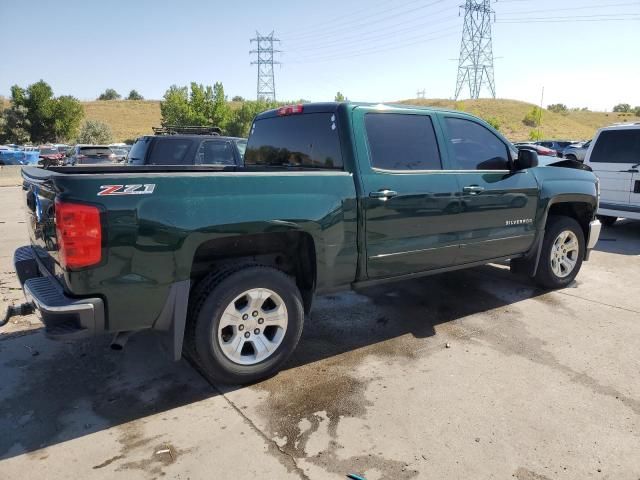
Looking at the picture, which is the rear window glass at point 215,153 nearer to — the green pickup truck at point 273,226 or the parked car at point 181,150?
the parked car at point 181,150

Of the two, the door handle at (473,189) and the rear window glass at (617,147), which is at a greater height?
the rear window glass at (617,147)

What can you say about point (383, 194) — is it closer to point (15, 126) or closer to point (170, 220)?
point (170, 220)

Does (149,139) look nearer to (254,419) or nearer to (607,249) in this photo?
(254,419)

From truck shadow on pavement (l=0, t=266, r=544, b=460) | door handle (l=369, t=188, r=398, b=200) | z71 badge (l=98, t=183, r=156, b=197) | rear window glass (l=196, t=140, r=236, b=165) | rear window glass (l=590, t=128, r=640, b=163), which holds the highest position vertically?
rear window glass (l=590, t=128, r=640, b=163)

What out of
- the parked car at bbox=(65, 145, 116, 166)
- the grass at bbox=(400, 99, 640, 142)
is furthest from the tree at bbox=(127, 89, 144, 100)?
the parked car at bbox=(65, 145, 116, 166)

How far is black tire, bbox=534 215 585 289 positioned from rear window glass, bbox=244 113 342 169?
3.00 metres

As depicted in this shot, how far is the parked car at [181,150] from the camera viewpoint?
8641mm

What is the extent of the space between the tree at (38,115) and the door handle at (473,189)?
53435 mm

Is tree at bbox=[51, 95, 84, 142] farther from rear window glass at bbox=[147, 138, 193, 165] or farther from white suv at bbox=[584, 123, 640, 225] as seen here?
white suv at bbox=[584, 123, 640, 225]

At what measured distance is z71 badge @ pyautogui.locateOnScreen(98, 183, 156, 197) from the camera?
9.02 ft

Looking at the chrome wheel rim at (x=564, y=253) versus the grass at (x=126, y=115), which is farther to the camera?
the grass at (x=126, y=115)

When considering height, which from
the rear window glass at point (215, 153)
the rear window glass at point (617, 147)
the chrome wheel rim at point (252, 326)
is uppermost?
the rear window glass at point (617, 147)

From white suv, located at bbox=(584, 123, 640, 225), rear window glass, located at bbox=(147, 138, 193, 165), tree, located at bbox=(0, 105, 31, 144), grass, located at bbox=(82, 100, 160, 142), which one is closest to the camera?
white suv, located at bbox=(584, 123, 640, 225)

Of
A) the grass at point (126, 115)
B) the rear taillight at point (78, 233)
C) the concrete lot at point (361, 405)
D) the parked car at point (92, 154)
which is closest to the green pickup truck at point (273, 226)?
the rear taillight at point (78, 233)
